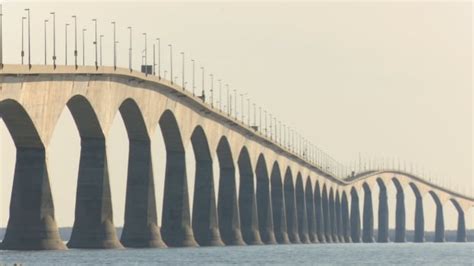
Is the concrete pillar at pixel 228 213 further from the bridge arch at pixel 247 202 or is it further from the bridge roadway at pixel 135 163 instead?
the bridge arch at pixel 247 202

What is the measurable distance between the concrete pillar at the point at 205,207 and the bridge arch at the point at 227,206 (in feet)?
33.1

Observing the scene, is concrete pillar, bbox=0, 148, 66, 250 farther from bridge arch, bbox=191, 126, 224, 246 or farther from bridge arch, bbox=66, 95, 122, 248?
bridge arch, bbox=191, 126, 224, 246

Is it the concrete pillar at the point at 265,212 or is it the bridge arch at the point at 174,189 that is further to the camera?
the concrete pillar at the point at 265,212

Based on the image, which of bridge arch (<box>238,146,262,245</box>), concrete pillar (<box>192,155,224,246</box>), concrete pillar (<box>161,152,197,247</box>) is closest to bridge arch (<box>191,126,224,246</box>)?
concrete pillar (<box>192,155,224,246</box>)

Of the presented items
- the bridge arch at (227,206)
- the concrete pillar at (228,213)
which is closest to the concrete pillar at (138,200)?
the bridge arch at (227,206)

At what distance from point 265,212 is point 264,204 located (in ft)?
4.24

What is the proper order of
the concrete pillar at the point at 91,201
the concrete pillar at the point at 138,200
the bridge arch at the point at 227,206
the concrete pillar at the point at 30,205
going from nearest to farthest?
the concrete pillar at the point at 30,205 < the concrete pillar at the point at 91,201 < the concrete pillar at the point at 138,200 < the bridge arch at the point at 227,206

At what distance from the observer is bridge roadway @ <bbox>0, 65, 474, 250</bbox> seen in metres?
111

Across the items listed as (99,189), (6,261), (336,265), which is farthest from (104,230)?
(6,261)

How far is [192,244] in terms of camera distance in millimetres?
151250

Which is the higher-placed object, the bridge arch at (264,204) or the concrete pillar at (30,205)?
the bridge arch at (264,204)

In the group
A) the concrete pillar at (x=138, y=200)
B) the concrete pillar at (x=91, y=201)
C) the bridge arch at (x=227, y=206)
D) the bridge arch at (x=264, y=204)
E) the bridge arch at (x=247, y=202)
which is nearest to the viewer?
the concrete pillar at (x=91, y=201)

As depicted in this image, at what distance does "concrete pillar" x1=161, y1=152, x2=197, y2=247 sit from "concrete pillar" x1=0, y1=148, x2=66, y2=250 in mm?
36722

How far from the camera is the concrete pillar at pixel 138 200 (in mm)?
135250
